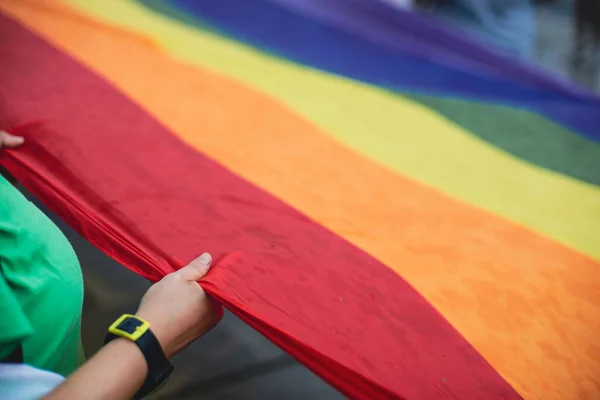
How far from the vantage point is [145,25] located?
67.4 inches

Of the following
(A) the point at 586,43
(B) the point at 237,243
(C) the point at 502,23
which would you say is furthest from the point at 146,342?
(A) the point at 586,43

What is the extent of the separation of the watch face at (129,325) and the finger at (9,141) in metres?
0.54

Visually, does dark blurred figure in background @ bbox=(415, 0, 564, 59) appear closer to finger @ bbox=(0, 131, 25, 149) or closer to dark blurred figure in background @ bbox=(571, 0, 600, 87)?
dark blurred figure in background @ bbox=(571, 0, 600, 87)

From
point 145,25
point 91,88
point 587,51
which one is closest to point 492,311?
point 91,88

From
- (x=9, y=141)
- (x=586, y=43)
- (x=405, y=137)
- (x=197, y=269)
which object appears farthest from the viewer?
(x=586, y=43)

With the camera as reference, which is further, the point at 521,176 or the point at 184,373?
the point at 521,176

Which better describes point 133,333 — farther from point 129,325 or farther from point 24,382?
point 24,382

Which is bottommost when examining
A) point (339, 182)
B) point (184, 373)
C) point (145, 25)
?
point (184, 373)

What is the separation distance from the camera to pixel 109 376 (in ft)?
1.86

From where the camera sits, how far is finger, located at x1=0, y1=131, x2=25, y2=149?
39.3 inches

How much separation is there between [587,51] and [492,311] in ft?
8.55

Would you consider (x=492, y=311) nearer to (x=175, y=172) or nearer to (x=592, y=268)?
(x=592, y=268)

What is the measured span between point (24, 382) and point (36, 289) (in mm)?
110

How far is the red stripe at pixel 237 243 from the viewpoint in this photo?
0.71 meters
